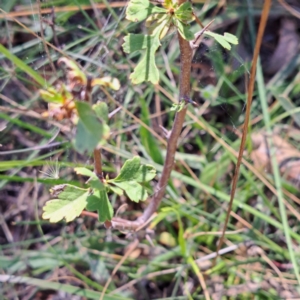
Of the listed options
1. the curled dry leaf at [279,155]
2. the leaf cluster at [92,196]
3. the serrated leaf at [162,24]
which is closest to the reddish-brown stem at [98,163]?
the leaf cluster at [92,196]

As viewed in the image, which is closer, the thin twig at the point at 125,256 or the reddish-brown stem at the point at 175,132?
the reddish-brown stem at the point at 175,132

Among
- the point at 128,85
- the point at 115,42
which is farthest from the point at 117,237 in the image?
the point at 115,42

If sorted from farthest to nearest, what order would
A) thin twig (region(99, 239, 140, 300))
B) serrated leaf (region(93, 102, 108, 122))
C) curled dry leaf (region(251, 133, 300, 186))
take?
1. curled dry leaf (region(251, 133, 300, 186))
2. thin twig (region(99, 239, 140, 300))
3. serrated leaf (region(93, 102, 108, 122))

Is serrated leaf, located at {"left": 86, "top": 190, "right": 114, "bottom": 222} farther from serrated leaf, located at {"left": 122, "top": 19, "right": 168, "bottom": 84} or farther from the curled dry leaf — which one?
the curled dry leaf

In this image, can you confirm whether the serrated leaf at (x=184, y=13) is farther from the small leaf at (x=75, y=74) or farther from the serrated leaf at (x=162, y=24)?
the small leaf at (x=75, y=74)

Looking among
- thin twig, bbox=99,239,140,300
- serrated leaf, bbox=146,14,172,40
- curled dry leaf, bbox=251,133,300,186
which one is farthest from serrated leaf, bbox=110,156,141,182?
curled dry leaf, bbox=251,133,300,186
